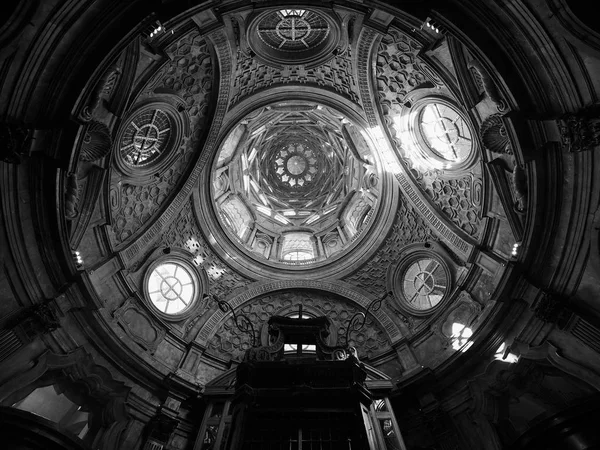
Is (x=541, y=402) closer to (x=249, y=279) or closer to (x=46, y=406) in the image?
(x=249, y=279)

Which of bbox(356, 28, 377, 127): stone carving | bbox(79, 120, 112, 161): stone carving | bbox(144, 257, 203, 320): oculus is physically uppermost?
bbox(356, 28, 377, 127): stone carving

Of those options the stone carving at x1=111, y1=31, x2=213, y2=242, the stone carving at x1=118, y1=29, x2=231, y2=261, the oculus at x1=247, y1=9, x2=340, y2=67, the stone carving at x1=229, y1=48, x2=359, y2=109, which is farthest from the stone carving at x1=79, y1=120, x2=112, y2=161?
the oculus at x1=247, y1=9, x2=340, y2=67

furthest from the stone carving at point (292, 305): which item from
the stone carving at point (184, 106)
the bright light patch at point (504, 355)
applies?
the stone carving at point (184, 106)

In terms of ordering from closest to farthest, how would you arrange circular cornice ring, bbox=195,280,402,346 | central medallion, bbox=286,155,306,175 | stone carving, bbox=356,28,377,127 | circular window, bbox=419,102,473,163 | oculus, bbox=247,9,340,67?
circular window, bbox=419,102,473,163
stone carving, bbox=356,28,377,127
oculus, bbox=247,9,340,67
circular cornice ring, bbox=195,280,402,346
central medallion, bbox=286,155,306,175

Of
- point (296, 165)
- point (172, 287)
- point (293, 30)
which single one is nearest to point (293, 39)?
point (293, 30)

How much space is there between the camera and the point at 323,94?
16.2 metres

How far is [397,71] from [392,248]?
6.48 meters

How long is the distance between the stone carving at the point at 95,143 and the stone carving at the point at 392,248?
10.2 meters

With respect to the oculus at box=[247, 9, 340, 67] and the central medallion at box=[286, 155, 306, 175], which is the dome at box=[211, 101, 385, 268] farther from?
the oculus at box=[247, 9, 340, 67]

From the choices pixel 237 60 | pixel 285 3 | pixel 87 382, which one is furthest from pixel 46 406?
pixel 285 3

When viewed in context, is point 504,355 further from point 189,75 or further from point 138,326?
point 189,75

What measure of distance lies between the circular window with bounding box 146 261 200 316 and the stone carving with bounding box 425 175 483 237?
9.17 m

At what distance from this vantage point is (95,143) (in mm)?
10750

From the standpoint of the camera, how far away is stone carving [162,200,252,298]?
51.6 ft
